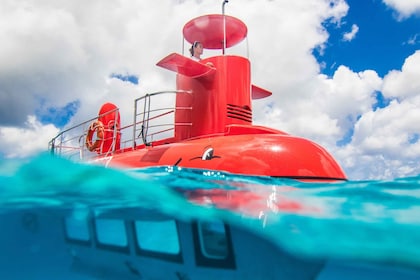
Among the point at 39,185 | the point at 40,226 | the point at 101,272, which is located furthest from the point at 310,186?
the point at 40,226

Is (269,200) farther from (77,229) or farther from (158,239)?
(77,229)

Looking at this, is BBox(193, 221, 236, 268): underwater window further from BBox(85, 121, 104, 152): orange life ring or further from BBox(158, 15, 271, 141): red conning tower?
BBox(85, 121, 104, 152): orange life ring

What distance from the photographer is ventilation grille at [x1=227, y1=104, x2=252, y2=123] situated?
6.87 meters

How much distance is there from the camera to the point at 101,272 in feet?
16.1

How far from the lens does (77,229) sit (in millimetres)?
5840

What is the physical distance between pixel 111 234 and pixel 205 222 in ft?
5.38

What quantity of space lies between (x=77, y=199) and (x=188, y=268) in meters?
2.10

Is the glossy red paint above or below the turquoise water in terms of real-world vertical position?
above

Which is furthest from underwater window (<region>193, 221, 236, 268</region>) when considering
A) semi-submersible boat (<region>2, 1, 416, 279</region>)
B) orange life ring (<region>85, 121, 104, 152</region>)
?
orange life ring (<region>85, 121, 104, 152</region>)

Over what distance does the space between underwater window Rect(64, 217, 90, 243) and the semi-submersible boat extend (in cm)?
2

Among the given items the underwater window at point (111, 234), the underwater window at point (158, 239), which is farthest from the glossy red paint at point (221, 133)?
the underwater window at point (111, 234)

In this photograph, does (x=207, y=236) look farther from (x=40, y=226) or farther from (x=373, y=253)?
(x=40, y=226)

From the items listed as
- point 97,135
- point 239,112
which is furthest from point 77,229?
point 97,135

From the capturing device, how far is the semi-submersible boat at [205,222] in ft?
13.1
